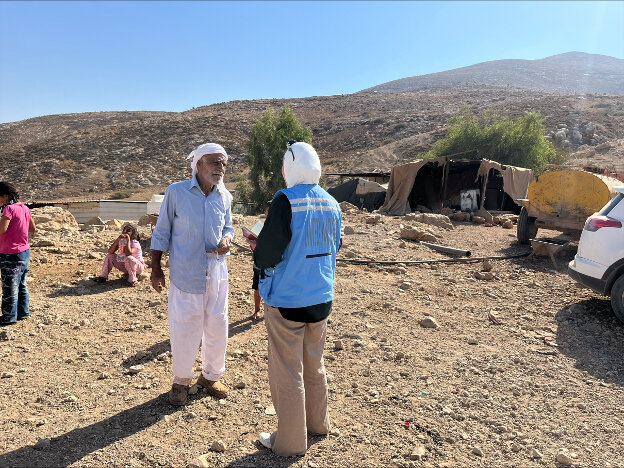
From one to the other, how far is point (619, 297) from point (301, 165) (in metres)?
4.46

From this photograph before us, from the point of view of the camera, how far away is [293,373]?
2387 mm

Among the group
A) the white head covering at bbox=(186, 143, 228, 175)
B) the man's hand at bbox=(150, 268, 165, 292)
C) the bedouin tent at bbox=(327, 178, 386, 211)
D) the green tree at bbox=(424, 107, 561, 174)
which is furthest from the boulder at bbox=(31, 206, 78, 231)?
the green tree at bbox=(424, 107, 561, 174)

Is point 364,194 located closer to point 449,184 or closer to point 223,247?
point 449,184

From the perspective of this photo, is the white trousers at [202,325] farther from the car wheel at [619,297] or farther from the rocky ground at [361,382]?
the car wheel at [619,297]

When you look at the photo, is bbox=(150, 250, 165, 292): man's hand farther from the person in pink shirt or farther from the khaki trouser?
the person in pink shirt

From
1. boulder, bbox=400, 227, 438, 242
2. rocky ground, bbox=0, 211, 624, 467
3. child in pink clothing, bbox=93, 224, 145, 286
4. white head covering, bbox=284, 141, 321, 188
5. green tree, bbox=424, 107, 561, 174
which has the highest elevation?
green tree, bbox=424, 107, 561, 174

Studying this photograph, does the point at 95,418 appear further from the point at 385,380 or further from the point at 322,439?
the point at 385,380

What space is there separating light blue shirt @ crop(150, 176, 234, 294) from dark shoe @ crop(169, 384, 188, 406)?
2.33ft

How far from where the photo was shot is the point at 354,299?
565 centimetres

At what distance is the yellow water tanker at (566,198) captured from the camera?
848 cm

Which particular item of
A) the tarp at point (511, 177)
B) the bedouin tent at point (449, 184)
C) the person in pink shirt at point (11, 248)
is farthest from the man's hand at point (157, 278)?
the tarp at point (511, 177)

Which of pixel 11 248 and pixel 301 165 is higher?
pixel 301 165

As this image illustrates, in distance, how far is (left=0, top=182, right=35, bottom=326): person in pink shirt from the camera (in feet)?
14.4

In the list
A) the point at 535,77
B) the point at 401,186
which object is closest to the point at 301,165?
the point at 401,186
